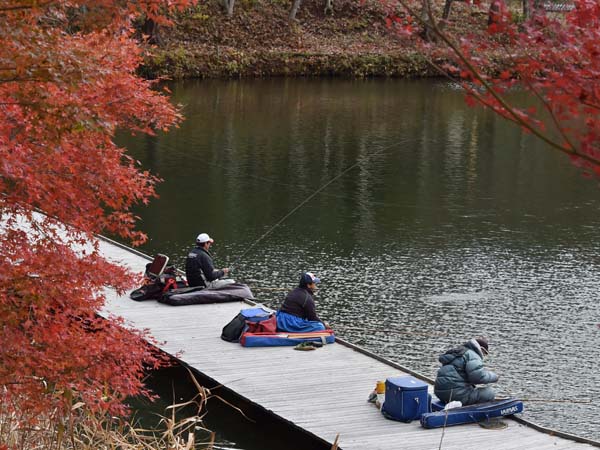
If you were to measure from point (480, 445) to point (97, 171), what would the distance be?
5.24 m

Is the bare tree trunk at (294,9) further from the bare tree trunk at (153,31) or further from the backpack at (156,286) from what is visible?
the backpack at (156,286)

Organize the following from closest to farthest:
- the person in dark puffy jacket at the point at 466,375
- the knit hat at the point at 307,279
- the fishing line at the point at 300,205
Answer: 1. the person in dark puffy jacket at the point at 466,375
2. the knit hat at the point at 307,279
3. the fishing line at the point at 300,205

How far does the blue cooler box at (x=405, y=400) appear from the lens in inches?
451

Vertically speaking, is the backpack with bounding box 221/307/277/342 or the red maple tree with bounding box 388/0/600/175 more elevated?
the red maple tree with bounding box 388/0/600/175

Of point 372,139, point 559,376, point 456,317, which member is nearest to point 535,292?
point 456,317

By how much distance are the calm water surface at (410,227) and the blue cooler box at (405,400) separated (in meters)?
1.25

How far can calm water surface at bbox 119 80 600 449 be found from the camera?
1655 centimetres

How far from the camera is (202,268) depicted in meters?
17.3

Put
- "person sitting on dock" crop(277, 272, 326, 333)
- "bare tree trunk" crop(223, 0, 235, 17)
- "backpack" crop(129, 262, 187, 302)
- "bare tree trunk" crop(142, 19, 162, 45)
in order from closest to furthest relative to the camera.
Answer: "person sitting on dock" crop(277, 272, 326, 333) < "backpack" crop(129, 262, 187, 302) < "bare tree trunk" crop(142, 19, 162, 45) < "bare tree trunk" crop(223, 0, 235, 17)

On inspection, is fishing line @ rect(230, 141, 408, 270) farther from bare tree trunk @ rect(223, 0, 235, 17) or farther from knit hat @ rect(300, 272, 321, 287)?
bare tree trunk @ rect(223, 0, 235, 17)

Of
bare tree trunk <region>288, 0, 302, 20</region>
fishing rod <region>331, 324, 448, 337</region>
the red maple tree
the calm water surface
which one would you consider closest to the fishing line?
the calm water surface

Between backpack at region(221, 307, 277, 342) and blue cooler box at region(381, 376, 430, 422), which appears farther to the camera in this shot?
backpack at region(221, 307, 277, 342)

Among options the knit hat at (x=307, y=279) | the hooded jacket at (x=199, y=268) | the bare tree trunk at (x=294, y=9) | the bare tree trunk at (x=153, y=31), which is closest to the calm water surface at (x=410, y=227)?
the hooded jacket at (x=199, y=268)

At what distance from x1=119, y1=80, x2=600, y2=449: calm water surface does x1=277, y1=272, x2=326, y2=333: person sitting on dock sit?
1.76 m
